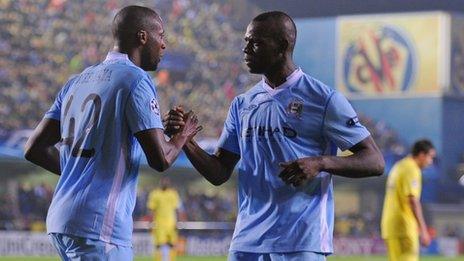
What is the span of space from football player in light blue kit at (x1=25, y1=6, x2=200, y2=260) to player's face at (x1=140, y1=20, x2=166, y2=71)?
0.09 metres

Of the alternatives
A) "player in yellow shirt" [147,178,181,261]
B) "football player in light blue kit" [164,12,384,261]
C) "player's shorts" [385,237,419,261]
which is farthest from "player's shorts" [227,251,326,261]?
"player in yellow shirt" [147,178,181,261]

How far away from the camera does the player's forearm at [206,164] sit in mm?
5125

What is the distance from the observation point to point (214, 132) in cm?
2711

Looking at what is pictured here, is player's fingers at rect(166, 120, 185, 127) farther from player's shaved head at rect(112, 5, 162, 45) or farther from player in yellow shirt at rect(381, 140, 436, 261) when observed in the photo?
player in yellow shirt at rect(381, 140, 436, 261)

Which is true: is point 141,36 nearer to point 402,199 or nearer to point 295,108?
point 295,108

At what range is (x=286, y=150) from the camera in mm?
4836

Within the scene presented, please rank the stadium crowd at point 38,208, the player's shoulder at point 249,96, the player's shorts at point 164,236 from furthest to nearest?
the stadium crowd at point 38,208
the player's shorts at point 164,236
the player's shoulder at point 249,96

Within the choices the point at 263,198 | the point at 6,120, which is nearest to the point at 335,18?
the point at 6,120

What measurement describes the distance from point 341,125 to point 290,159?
0.26 m

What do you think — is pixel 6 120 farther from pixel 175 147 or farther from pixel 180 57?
pixel 175 147

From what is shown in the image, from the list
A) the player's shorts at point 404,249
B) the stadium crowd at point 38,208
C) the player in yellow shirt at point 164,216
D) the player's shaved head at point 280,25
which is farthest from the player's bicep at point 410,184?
the stadium crowd at point 38,208

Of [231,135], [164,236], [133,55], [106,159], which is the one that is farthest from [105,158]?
[164,236]

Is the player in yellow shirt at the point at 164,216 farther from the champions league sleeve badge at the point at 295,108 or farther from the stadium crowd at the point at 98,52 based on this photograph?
the champions league sleeve badge at the point at 295,108

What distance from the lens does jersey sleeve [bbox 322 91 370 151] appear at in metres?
4.80
